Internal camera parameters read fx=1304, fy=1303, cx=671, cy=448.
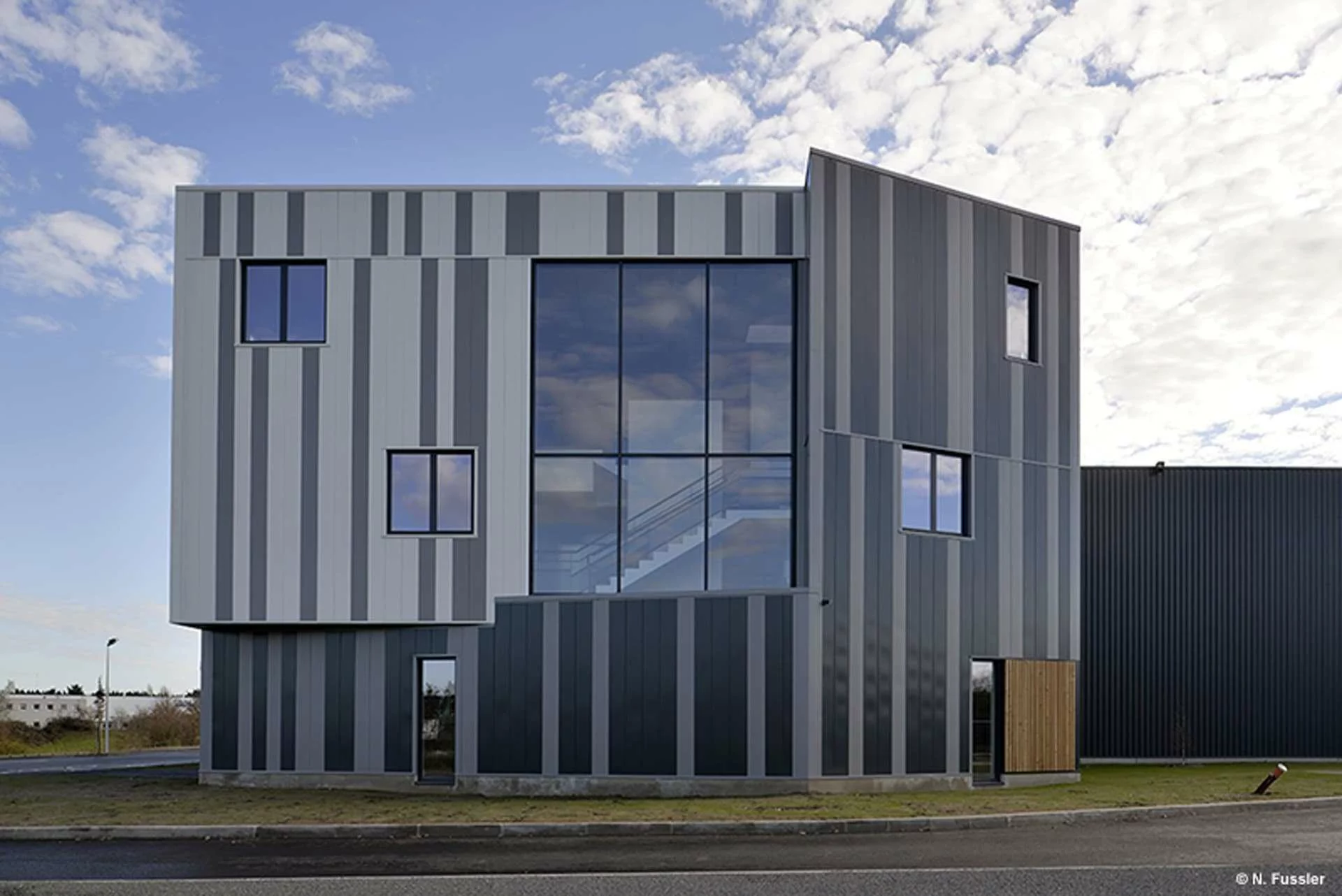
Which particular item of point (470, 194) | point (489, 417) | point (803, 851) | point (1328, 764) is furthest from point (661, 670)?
point (1328, 764)

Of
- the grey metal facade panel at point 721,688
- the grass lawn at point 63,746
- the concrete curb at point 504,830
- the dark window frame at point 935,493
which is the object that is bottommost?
the grass lawn at point 63,746

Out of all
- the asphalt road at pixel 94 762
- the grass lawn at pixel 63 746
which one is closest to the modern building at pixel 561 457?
the asphalt road at pixel 94 762

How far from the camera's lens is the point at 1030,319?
865 inches

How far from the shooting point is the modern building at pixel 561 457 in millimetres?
19672

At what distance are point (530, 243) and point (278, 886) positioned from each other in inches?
468

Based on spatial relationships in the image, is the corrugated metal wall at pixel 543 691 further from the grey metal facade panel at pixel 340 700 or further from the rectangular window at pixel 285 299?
the rectangular window at pixel 285 299

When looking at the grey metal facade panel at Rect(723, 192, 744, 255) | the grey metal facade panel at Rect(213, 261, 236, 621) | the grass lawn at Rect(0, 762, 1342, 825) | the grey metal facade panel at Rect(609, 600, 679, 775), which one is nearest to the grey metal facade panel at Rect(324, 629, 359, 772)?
the grass lawn at Rect(0, 762, 1342, 825)

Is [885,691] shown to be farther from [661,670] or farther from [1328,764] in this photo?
[1328,764]

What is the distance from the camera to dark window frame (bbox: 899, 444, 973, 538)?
2003cm

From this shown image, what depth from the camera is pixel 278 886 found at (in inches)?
432

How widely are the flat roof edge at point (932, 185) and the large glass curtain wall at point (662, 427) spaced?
1872mm

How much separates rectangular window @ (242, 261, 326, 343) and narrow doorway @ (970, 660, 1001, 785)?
1190 centimetres

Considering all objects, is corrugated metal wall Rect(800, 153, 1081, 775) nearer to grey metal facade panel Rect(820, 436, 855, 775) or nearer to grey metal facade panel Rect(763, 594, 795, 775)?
grey metal facade panel Rect(820, 436, 855, 775)

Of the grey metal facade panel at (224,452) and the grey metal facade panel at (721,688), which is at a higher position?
the grey metal facade panel at (224,452)
